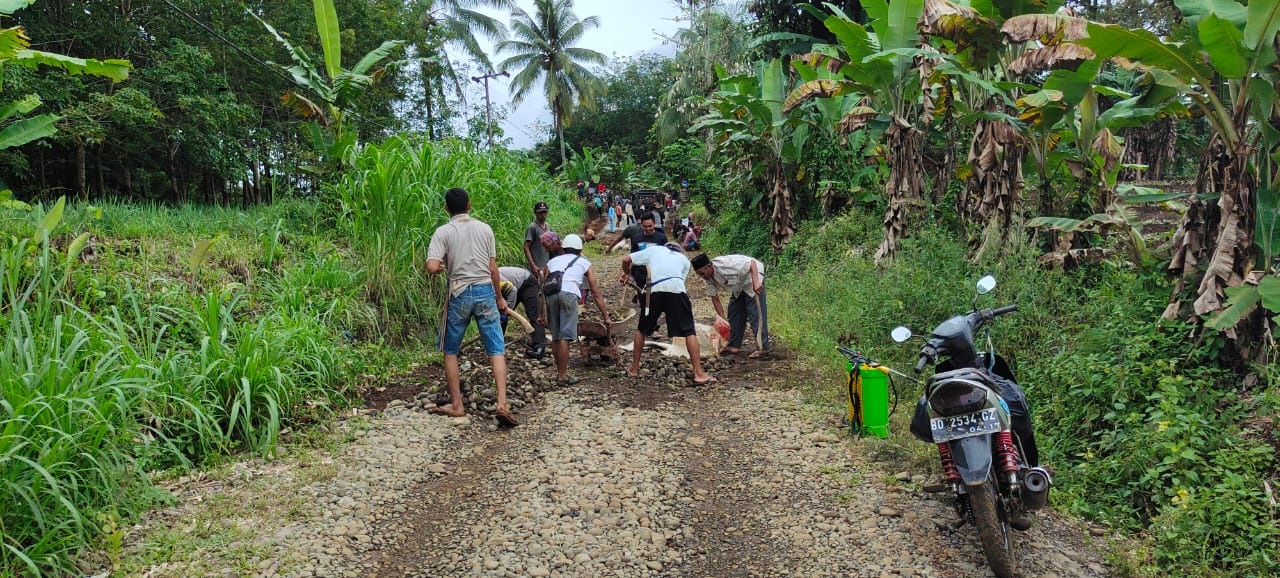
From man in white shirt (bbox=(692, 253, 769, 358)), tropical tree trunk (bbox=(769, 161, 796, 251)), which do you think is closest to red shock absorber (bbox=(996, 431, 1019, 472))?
man in white shirt (bbox=(692, 253, 769, 358))

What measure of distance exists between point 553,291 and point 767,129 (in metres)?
7.55

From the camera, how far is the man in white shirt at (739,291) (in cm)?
771

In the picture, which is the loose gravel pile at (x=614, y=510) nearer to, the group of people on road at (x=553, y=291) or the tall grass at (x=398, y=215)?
the group of people on road at (x=553, y=291)

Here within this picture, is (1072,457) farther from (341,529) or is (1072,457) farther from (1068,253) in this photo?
(341,529)

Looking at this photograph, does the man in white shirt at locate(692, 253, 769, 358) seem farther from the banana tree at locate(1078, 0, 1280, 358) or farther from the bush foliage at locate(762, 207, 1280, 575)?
the banana tree at locate(1078, 0, 1280, 358)

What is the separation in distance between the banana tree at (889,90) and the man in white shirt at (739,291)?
261cm

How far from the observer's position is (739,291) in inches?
315

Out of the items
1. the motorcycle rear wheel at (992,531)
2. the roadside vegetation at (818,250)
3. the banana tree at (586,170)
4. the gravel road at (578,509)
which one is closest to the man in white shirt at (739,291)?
the roadside vegetation at (818,250)

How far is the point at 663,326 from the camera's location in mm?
10125

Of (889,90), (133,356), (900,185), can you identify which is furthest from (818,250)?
(133,356)

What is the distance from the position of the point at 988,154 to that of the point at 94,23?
13359 mm

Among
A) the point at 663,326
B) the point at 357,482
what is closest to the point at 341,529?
the point at 357,482

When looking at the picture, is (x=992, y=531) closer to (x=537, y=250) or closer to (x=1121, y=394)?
(x=1121, y=394)

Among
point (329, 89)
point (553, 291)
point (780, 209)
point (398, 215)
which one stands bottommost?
point (553, 291)
